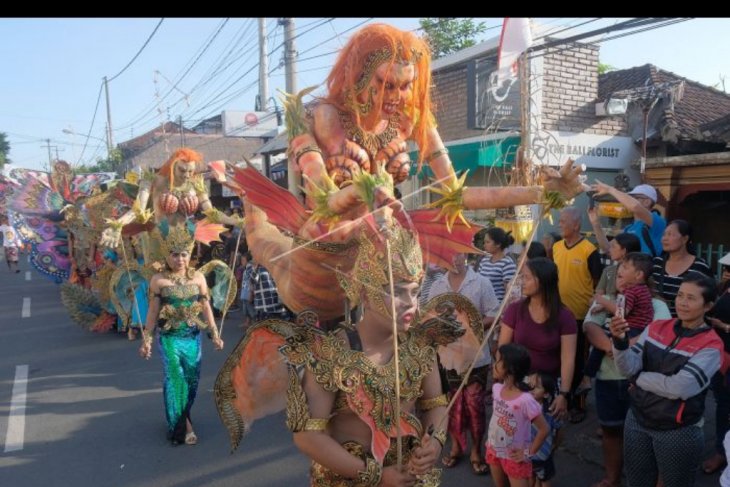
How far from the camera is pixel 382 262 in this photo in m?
1.91

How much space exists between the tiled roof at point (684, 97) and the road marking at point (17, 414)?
308 inches

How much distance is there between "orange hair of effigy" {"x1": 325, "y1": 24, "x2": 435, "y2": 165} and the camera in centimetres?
226

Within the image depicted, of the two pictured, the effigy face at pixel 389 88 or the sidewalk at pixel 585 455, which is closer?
the effigy face at pixel 389 88

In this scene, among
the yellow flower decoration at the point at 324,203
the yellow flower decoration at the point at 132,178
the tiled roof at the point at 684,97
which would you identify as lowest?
the yellow flower decoration at the point at 324,203

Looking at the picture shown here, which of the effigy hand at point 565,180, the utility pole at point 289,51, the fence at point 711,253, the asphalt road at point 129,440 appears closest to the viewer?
the effigy hand at point 565,180

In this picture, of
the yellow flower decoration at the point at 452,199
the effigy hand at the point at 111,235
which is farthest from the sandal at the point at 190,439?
the yellow flower decoration at the point at 452,199

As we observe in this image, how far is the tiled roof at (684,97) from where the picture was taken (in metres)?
7.73

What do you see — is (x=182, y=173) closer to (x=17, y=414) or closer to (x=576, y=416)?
(x=17, y=414)

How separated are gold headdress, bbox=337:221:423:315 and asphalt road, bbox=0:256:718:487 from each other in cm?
247

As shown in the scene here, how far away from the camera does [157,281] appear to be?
4762 millimetres

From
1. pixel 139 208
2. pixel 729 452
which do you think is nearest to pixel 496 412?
pixel 729 452

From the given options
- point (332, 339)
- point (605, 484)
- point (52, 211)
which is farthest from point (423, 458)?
point (52, 211)

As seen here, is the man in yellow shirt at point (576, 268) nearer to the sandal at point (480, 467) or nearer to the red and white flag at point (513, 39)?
the sandal at point (480, 467)
